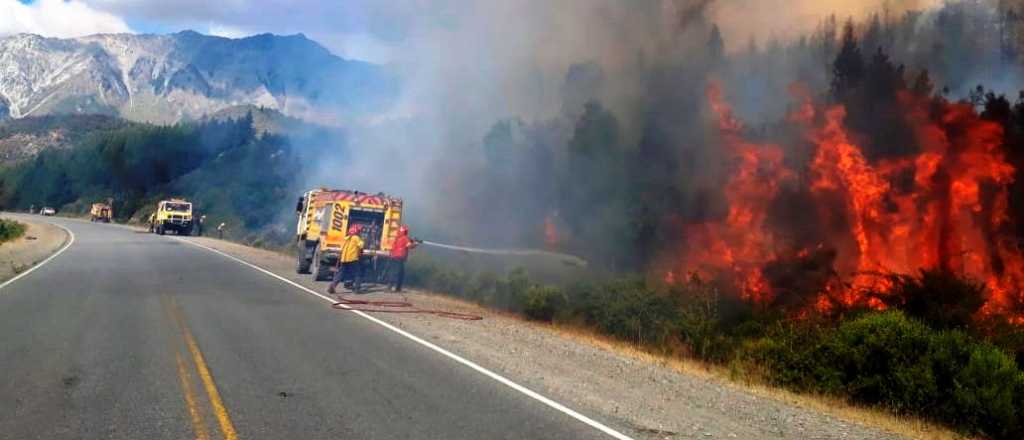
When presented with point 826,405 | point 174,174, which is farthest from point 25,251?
point 174,174

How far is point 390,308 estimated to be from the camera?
17.1 metres

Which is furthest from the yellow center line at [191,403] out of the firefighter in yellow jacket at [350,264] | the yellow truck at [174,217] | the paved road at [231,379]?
the yellow truck at [174,217]

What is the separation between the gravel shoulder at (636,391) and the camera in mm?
7805

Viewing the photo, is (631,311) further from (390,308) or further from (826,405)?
(826,405)

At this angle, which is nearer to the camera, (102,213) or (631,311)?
(631,311)

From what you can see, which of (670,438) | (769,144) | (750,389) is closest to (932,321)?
(750,389)

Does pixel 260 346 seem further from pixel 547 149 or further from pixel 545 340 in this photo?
pixel 547 149

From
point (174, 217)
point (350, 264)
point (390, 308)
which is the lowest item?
point (390, 308)

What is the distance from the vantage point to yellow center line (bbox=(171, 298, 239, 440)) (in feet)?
21.2

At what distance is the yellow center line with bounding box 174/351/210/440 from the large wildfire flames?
60.9 feet

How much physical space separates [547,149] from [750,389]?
41.5 meters

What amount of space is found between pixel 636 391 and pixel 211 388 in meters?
4.59

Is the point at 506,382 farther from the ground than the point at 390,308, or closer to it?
closer to it

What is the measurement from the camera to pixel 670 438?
281 inches
